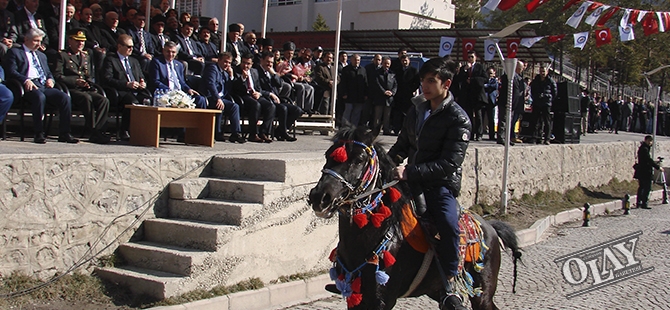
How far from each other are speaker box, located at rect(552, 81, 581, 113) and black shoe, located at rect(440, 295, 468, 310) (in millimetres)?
14840

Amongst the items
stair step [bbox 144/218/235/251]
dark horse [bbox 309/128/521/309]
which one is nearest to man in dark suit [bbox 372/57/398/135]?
stair step [bbox 144/218/235/251]

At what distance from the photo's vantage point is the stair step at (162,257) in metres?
7.13

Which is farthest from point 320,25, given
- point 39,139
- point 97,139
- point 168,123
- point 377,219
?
point 377,219

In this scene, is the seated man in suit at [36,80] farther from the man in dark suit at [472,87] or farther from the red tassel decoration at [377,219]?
the man in dark suit at [472,87]

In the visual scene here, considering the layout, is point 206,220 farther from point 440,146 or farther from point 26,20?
point 26,20

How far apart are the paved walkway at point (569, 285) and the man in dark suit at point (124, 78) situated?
4743 mm

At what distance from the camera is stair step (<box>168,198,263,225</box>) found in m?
7.72

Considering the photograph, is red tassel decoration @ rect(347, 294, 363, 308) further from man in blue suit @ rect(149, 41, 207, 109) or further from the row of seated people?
man in blue suit @ rect(149, 41, 207, 109)

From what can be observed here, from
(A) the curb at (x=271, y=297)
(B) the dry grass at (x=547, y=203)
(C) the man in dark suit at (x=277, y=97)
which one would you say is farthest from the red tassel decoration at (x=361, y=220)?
(B) the dry grass at (x=547, y=203)

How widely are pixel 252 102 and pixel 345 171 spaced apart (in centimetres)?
761

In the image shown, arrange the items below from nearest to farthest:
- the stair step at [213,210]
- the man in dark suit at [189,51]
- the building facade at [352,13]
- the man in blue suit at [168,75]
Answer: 1. the stair step at [213,210]
2. the man in blue suit at [168,75]
3. the man in dark suit at [189,51]
4. the building facade at [352,13]

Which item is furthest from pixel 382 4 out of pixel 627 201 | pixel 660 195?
pixel 627 201

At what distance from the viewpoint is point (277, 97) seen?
A: 42.3 ft

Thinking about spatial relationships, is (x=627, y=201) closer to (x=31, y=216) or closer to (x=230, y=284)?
(x=230, y=284)
